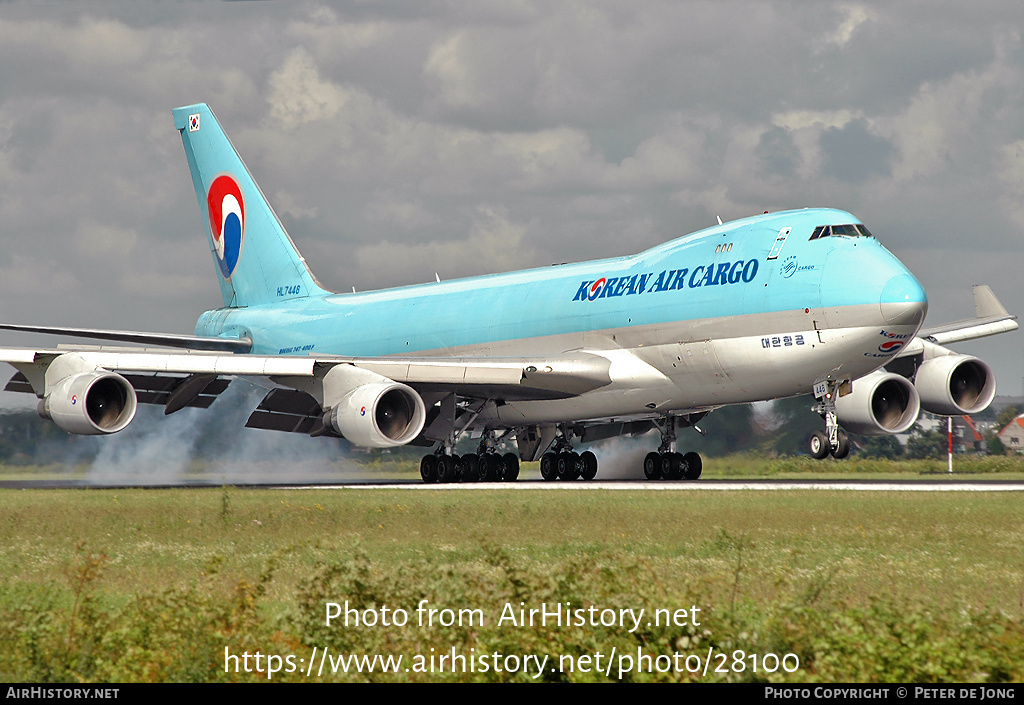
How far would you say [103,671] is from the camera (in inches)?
303

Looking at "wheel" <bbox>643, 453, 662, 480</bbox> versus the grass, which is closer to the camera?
"wheel" <bbox>643, 453, 662, 480</bbox>

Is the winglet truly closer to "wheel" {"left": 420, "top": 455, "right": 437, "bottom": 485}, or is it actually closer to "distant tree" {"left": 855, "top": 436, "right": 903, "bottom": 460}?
"wheel" {"left": 420, "top": 455, "right": 437, "bottom": 485}

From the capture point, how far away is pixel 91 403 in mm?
26312

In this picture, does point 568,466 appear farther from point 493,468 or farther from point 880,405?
point 880,405

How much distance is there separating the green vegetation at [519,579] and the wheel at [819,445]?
9.31ft

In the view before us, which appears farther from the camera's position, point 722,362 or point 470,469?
point 470,469

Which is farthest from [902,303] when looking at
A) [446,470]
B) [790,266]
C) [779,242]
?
[446,470]

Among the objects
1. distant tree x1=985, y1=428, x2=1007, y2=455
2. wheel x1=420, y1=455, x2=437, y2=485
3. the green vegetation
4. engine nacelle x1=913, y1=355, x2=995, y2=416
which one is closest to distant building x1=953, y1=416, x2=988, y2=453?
distant tree x1=985, y1=428, x2=1007, y2=455

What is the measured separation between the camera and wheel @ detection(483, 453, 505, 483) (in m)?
31.7

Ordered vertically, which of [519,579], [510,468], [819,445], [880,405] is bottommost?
[519,579]

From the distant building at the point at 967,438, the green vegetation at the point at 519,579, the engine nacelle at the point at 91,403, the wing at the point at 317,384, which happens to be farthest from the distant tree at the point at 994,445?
the engine nacelle at the point at 91,403

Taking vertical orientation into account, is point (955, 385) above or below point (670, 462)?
above

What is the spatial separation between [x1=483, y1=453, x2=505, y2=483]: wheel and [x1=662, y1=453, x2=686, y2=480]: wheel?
4.38 metres

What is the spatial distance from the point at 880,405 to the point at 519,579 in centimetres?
2253
